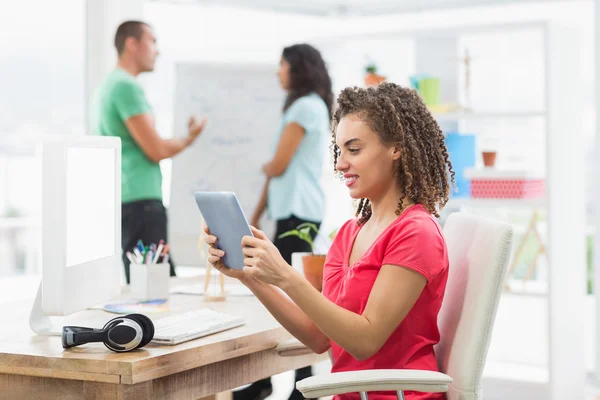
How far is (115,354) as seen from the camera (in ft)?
4.99

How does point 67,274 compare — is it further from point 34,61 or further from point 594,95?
point 594,95

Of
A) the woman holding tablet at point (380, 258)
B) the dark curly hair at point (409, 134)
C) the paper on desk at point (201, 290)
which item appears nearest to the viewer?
the woman holding tablet at point (380, 258)

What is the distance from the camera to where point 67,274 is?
1.56 meters

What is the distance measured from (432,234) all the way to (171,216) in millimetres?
2671

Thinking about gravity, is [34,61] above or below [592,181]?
above

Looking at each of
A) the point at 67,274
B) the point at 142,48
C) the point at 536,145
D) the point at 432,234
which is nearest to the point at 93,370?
the point at 67,274

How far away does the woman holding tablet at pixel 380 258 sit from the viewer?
Result: 1532 mm

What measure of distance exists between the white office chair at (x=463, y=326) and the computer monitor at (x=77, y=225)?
0.50 meters

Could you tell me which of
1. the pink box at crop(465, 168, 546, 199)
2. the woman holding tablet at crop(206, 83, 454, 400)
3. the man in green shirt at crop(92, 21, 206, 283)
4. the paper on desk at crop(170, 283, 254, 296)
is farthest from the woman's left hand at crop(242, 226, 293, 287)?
the pink box at crop(465, 168, 546, 199)

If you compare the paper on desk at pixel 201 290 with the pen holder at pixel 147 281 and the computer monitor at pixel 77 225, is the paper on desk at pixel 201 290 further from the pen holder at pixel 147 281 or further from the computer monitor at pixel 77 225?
the computer monitor at pixel 77 225

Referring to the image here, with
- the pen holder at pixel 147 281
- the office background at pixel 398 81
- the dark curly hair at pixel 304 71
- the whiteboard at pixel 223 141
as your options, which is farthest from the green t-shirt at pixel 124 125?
the pen holder at pixel 147 281

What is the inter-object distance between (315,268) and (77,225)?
2.60 feet

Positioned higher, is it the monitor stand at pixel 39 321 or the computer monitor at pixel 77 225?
the computer monitor at pixel 77 225

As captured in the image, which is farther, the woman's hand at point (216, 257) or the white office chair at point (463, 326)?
the woman's hand at point (216, 257)
